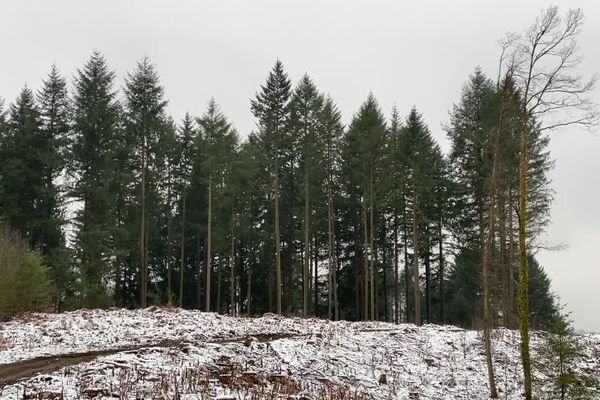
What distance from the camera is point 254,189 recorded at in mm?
34812

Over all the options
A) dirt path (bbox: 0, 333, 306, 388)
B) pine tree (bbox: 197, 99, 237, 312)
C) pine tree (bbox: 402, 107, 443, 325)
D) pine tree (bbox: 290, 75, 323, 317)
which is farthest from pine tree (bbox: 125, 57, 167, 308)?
dirt path (bbox: 0, 333, 306, 388)

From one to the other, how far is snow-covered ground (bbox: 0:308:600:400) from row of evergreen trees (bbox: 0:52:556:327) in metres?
7.65

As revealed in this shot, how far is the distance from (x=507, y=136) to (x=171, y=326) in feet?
43.7

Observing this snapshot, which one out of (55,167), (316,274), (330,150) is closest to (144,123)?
(55,167)

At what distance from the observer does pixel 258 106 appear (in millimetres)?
32438

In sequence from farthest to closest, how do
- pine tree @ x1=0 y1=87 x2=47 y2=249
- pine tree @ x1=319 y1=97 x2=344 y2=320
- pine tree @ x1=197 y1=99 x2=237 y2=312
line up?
pine tree @ x1=319 y1=97 x2=344 y2=320
pine tree @ x1=197 y1=99 x2=237 y2=312
pine tree @ x1=0 y1=87 x2=47 y2=249

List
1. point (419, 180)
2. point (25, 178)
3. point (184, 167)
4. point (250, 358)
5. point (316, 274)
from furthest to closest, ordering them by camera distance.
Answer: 1. point (184, 167)
2. point (316, 274)
3. point (419, 180)
4. point (25, 178)
5. point (250, 358)

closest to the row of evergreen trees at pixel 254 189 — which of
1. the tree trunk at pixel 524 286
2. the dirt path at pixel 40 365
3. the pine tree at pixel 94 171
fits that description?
the pine tree at pixel 94 171

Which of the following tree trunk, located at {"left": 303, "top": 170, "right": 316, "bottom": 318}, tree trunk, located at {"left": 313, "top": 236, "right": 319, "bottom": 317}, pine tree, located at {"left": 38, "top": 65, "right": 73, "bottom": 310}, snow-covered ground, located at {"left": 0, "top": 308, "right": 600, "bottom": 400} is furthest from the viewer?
A: tree trunk, located at {"left": 313, "top": 236, "right": 319, "bottom": 317}

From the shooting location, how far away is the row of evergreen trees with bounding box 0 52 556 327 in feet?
97.5

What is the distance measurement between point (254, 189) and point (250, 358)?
22.3 meters

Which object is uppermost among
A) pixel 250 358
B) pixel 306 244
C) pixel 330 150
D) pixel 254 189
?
pixel 330 150

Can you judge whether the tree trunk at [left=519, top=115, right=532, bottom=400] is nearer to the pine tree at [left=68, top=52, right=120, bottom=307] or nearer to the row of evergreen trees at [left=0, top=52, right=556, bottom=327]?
the row of evergreen trees at [left=0, top=52, right=556, bottom=327]

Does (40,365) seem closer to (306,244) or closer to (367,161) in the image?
(306,244)
